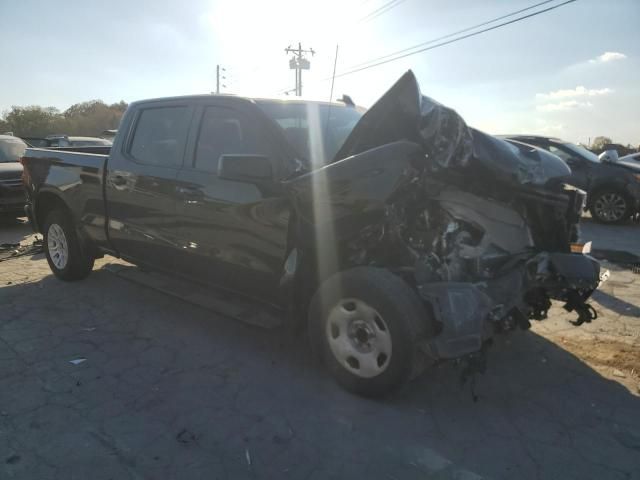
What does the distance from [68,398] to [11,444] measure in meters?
0.50

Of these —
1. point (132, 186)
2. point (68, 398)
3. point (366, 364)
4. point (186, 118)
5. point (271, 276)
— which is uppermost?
point (186, 118)

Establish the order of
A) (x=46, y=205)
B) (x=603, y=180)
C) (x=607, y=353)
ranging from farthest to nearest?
(x=603, y=180) < (x=46, y=205) < (x=607, y=353)

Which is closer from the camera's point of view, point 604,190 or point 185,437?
point 185,437

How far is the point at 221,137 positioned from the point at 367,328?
1.92 metres

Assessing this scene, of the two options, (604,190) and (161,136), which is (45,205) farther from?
(604,190)

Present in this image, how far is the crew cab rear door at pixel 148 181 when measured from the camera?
4.16 m

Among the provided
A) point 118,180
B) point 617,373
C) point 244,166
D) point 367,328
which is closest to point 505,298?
point 367,328

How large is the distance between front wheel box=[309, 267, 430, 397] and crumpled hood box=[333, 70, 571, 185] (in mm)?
796

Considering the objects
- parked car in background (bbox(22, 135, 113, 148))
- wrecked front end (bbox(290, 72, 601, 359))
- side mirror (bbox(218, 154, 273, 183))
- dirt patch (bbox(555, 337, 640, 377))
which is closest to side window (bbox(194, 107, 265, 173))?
side mirror (bbox(218, 154, 273, 183))

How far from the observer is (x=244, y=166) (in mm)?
3203

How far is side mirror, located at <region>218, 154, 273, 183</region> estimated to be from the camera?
319 centimetres

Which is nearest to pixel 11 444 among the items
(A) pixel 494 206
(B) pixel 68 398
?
(B) pixel 68 398

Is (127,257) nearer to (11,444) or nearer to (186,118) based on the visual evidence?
(186,118)

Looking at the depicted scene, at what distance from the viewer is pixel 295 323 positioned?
136 inches
